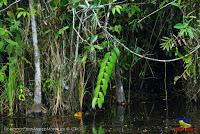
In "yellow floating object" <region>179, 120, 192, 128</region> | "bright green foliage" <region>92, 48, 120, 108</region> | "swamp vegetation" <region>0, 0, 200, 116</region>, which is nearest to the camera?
"bright green foliage" <region>92, 48, 120, 108</region>

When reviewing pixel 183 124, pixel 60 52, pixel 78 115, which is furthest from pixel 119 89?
pixel 183 124

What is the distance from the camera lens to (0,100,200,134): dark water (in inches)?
189

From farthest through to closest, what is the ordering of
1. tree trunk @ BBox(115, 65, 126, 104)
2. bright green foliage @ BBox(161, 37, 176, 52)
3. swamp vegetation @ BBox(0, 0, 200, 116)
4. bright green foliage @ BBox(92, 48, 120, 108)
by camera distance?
1. tree trunk @ BBox(115, 65, 126, 104)
2. swamp vegetation @ BBox(0, 0, 200, 116)
3. bright green foliage @ BBox(161, 37, 176, 52)
4. bright green foliage @ BBox(92, 48, 120, 108)

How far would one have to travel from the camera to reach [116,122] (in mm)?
5164

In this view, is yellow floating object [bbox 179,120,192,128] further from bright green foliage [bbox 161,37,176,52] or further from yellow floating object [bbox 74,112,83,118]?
yellow floating object [bbox 74,112,83,118]

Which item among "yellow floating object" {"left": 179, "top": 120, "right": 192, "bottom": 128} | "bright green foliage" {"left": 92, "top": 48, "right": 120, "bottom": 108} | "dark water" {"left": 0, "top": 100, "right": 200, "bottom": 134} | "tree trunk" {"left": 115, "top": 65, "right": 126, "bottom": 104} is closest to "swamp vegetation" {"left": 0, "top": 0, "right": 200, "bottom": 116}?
"tree trunk" {"left": 115, "top": 65, "right": 126, "bottom": 104}

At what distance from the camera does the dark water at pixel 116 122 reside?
4.81 m

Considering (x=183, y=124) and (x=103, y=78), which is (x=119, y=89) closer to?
(x=183, y=124)

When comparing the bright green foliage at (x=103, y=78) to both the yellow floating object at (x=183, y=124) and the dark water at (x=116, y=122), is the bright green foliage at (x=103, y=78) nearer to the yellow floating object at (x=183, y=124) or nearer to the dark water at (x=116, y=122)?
the dark water at (x=116, y=122)

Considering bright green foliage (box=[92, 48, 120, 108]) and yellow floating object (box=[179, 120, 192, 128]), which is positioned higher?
bright green foliage (box=[92, 48, 120, 108])

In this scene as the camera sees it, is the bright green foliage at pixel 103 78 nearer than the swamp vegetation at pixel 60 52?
Yes

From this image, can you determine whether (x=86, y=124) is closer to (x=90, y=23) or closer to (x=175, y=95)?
(x=90, y=23)

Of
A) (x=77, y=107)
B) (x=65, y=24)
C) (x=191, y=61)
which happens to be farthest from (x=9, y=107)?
(x=191, y=61)

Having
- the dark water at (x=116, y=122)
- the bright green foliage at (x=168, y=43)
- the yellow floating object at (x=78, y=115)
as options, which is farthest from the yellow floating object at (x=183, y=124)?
the yellow floating object at (x=78, y=115)
